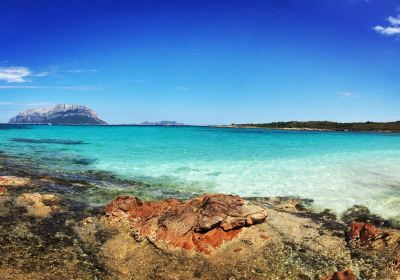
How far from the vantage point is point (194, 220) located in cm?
1097

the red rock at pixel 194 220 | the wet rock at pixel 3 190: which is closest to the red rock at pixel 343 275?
the red rock at pixel 194 220

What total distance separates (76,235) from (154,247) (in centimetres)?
263

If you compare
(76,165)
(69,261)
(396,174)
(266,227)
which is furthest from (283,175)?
(69,261)

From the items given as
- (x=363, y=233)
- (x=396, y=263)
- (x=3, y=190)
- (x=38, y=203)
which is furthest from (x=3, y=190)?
(x=396, y=263)

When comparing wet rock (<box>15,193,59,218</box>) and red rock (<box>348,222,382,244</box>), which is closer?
red rock (<box>348,222,382,244</box>)

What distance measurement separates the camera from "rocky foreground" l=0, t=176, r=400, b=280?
29.5 feet

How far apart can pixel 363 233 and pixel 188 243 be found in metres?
5.10

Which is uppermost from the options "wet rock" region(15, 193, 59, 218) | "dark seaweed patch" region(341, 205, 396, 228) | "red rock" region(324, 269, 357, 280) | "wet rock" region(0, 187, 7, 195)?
"wet rock" region(0, 187, 7, 195)

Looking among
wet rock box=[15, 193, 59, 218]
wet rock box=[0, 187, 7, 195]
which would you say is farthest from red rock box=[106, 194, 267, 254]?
wet rock box=[0, 187, 7, 195]

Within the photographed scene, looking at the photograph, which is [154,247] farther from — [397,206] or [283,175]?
[283,175]

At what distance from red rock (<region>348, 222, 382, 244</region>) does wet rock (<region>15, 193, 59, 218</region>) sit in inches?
397

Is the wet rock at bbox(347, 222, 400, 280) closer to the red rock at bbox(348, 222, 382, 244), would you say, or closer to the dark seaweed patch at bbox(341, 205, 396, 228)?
the red rock at bbox(348, 222, 382, 244)

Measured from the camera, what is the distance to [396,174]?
25.3m

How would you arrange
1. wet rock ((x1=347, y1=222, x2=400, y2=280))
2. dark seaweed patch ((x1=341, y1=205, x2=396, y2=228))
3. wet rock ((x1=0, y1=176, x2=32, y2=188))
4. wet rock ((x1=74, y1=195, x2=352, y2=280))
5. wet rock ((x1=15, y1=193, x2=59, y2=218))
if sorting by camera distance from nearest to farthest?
1. wet rock ((x1=347, y1=222, x2=400, y2=280))
2. wet rock ((x1=74, y1=195, x2=352, y2=280))
3. wet rock ((x1=15, y1=193, x2=59, y2=218))
4. dark seaweed patch ((x1=341, y1=205, x2=396, y2=228))
5. wet rock ((x1=0, y1=176, x2=32, y2=188))
